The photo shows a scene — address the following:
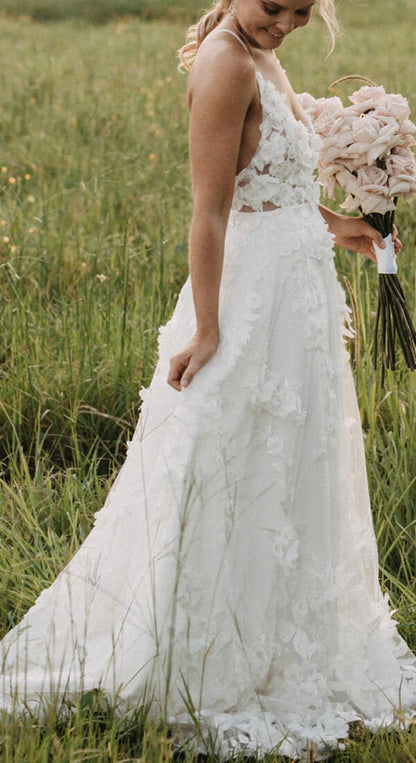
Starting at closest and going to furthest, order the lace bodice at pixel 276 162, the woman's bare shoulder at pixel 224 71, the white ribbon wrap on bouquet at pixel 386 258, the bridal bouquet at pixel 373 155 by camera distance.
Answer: the woman's bare shoulder at pixel 224 71 → the lace bodice at pixel 276 162 → the bridal bouquet at pixel 373 155 → the white ribbon wrap on bouquet at pixel 386 258

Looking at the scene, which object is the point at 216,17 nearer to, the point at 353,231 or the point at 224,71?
the point at 224,71

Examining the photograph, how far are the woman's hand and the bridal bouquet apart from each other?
0.61 metres

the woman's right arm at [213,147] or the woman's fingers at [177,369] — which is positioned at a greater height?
the woman's right arm at [213,147]

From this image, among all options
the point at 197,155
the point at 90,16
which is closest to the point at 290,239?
the point at 197,155

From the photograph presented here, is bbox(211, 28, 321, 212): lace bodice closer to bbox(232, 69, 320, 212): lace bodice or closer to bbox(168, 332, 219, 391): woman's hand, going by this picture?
bbox(232, 69, 320, 212): lace bodice

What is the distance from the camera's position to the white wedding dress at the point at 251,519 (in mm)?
2211

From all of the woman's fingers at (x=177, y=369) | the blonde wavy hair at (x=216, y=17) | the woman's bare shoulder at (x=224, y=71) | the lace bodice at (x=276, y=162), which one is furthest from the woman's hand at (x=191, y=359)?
the blonde wavy hair at (x=216, y=17)

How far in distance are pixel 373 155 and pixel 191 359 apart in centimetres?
74

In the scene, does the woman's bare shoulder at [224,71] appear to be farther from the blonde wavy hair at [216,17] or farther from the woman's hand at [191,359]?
the woman's hand at [191,359]

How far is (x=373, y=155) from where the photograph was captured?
2424 mm

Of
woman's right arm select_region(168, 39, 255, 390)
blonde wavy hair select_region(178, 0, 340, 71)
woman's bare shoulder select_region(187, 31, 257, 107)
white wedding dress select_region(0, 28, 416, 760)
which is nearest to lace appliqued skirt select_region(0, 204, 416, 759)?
white wedding dress select_region(0, 28, 416, 760)

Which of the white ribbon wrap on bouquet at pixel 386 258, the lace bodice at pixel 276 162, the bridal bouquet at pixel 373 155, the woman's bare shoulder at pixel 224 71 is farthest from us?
the white ribbon wrap on bouquet at pixel 386 258

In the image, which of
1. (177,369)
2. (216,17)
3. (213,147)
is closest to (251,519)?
(177,369)

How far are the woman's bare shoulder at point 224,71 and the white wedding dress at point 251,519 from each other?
85 mm
